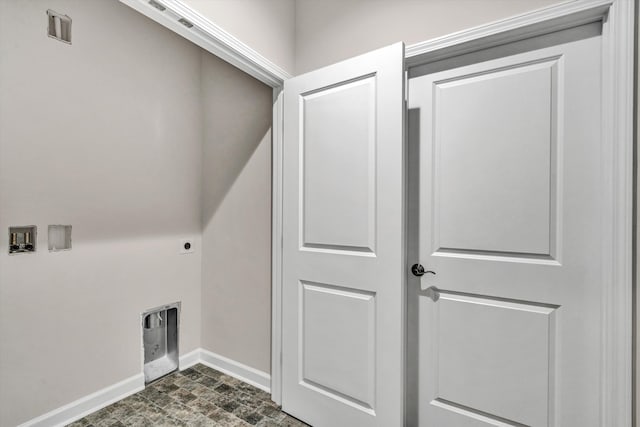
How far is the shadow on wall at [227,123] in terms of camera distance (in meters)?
2.16

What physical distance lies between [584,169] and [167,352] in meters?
2.67

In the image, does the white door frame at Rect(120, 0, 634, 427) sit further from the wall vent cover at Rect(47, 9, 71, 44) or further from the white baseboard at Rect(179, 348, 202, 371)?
the white baseboard at Rect(179, 348, 202, 371)

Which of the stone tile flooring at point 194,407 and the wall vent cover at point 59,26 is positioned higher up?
the wall vent cover at point 59,26

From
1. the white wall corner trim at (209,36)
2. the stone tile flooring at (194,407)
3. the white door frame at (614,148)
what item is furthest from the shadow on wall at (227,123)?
the stone tile flooring at (194,407)

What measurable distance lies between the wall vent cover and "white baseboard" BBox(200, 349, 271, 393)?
219 centimetres

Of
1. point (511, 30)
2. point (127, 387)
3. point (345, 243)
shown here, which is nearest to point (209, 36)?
point (345, 243)

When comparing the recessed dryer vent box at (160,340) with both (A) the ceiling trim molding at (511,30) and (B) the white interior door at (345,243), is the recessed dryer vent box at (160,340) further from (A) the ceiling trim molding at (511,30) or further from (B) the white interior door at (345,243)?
(A) the ceiling trim molding at (511,30)

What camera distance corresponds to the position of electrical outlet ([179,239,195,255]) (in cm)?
238

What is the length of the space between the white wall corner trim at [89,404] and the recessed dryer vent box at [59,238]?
34.2 inches

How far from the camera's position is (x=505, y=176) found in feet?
4.66

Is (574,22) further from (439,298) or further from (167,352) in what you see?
(167,352)

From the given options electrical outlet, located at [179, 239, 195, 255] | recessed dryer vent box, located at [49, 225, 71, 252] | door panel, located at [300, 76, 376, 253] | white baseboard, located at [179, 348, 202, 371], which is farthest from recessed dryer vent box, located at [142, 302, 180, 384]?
door panel, located at [300, 76, 376, 253]

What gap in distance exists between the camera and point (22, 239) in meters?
1.63

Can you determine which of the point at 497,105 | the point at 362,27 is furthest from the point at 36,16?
the point at 497,105
